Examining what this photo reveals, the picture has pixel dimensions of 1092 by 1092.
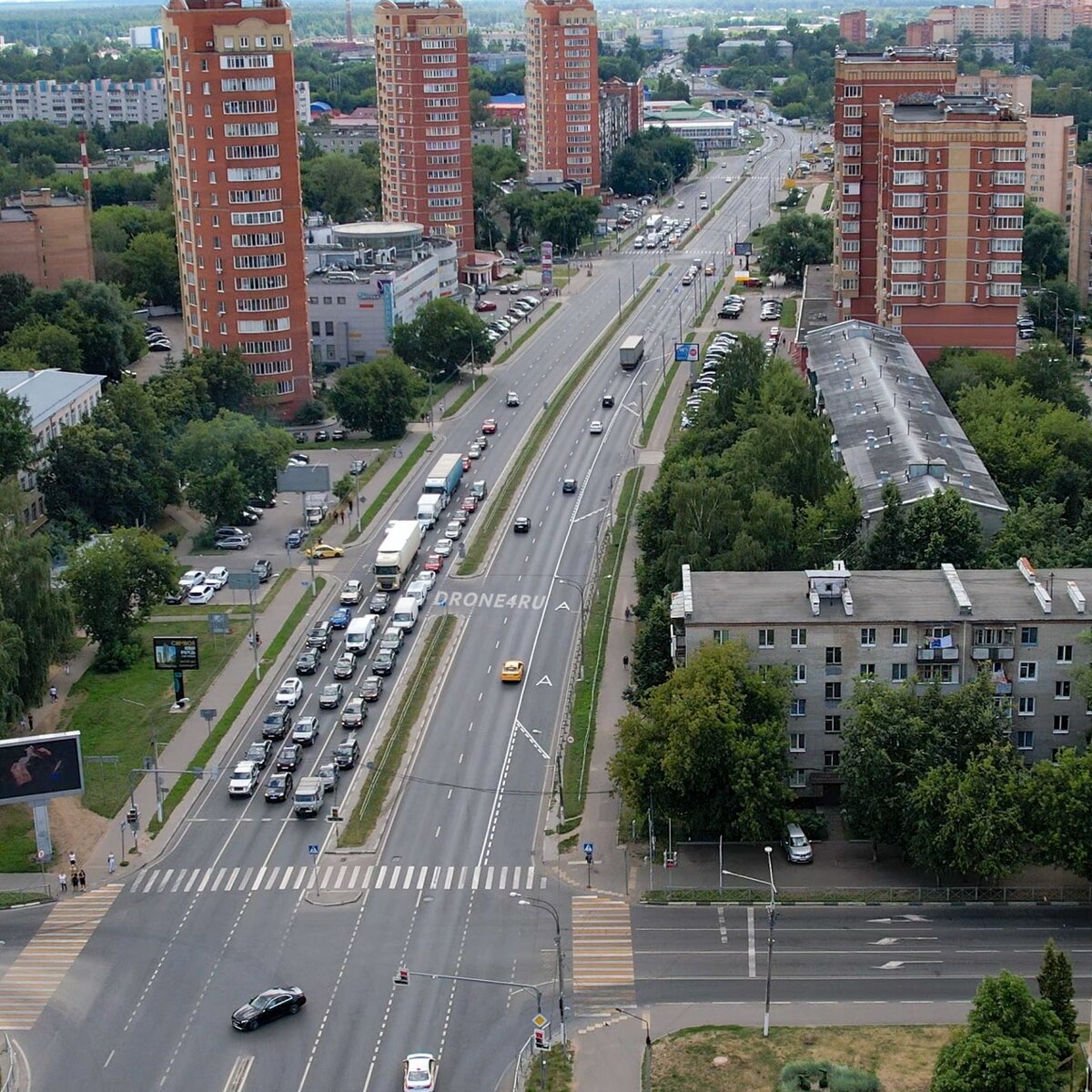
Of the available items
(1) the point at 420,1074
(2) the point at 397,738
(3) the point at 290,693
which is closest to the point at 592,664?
(2) the point at 397,738

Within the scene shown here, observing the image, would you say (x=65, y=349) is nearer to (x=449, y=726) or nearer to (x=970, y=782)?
(x=449, y=726)

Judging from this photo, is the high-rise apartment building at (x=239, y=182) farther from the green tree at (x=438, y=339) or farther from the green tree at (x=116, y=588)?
the green tree at (x=116, y=588)

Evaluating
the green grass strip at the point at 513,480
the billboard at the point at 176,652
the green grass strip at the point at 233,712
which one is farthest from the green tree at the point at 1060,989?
the green grass strip at the point at 513,480

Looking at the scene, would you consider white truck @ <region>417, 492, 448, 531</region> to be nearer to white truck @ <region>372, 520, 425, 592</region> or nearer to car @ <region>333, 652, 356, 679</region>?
white truck @ <region>372, 520, 425, 592</region>

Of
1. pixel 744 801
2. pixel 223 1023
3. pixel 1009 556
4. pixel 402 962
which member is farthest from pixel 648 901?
pixel 1009 556

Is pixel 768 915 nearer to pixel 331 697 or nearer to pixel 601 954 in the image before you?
pixel 601 954

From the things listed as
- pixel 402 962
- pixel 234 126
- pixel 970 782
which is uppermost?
pixel 234 126
